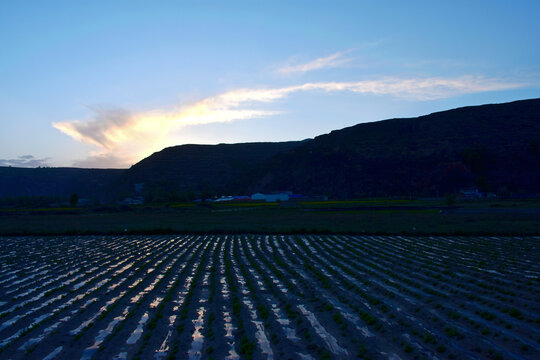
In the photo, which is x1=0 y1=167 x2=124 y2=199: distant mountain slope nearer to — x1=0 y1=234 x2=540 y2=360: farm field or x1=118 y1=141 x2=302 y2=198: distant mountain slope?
x1=118 y1=141 x2=302 y2=198: distant mountain slope

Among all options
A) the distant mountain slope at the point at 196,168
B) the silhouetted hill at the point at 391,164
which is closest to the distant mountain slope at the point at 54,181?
the silhouetted hill at the point at 391,164

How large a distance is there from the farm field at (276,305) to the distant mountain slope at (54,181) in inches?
5209

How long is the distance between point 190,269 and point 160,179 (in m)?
115

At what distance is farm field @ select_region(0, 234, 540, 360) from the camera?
7.24 m

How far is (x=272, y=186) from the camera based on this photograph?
362 feet

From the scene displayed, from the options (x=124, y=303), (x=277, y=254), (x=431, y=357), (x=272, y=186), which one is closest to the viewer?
(x=431, y=357)

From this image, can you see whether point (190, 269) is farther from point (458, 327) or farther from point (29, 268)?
point (458, 327)

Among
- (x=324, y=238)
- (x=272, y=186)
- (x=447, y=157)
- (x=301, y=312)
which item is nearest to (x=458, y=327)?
(x=301, y=312)

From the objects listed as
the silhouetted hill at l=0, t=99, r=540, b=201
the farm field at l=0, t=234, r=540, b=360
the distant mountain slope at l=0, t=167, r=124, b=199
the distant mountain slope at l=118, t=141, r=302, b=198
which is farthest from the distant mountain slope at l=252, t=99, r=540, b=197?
the farm field at l=0, t=234, r=540, b=360

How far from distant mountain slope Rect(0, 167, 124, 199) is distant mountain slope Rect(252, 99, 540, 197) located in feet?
230

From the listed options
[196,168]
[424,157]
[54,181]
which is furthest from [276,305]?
[54,181]

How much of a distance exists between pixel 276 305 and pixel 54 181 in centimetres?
16607

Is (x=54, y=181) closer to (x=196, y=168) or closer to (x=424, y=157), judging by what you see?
(x=196, y=168)

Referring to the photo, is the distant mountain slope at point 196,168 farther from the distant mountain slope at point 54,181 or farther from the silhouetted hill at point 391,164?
the distant mountain slope at point 54,181
